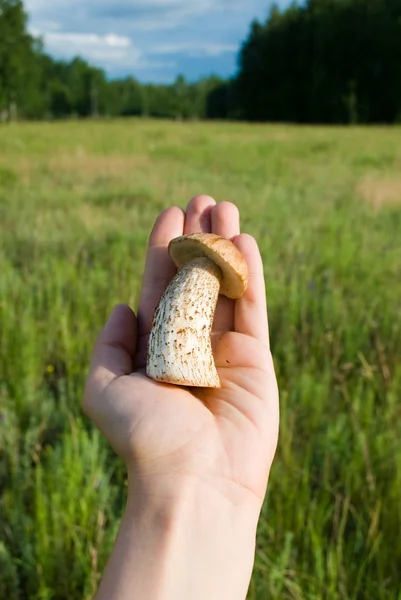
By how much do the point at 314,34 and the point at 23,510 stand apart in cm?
6779

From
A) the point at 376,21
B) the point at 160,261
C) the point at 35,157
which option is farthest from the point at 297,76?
the point at 160,261

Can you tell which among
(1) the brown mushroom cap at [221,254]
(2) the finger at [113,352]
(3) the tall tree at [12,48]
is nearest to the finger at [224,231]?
(1) the brown mushroom cap at [221,254]

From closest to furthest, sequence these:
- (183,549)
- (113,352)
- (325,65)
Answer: (183,549), (113,352), (325,65)

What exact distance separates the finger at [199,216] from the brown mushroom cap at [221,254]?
0.73ft

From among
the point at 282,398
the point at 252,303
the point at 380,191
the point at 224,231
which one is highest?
the point at 380,191

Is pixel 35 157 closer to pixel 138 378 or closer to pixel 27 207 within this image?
pixel 27 207

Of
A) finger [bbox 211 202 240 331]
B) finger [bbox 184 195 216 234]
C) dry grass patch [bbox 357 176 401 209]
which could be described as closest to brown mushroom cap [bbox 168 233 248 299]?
finger [bbox 211 202 240 331]

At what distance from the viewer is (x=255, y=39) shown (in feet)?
229

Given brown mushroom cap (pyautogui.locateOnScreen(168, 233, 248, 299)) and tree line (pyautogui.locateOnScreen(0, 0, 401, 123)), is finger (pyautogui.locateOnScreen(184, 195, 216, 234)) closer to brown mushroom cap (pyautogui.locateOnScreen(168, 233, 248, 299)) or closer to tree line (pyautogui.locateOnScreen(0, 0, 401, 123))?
brown mushroom cap (pyautogui.locateOnScreen(168, 233, 248, 299))

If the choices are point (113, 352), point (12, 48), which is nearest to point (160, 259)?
point (113, 352)

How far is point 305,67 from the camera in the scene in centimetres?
6247

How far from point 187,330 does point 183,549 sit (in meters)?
0.87

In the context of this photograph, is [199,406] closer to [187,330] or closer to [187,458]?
[187,458]

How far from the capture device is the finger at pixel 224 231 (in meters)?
2.52
